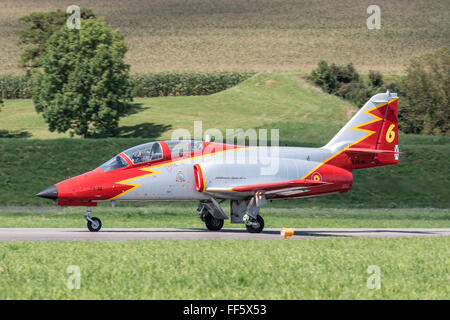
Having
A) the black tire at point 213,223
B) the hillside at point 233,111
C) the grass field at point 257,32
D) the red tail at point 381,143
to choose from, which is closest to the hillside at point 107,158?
the red tail at point 381,143

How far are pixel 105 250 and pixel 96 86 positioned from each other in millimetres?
50101

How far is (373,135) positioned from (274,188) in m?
5.35

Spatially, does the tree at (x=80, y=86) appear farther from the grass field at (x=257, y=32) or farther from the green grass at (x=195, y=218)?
the grass field at (x=257, y=32)

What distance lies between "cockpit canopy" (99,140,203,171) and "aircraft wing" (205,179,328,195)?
1604 millimetres

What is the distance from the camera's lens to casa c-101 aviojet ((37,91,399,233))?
2222 centimetres

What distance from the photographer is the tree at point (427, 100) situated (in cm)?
6506

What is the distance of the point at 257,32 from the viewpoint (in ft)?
389

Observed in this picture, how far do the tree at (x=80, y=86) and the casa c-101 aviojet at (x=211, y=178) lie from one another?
4091cm

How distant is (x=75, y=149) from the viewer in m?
43.5

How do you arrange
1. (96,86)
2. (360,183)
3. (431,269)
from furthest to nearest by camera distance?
(96,86) < (360,183) < (431,269)

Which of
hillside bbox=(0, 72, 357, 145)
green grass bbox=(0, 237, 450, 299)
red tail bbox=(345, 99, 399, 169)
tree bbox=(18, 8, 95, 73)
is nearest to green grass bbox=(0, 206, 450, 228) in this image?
red tail bbox=(345, 99, 399, 169)
